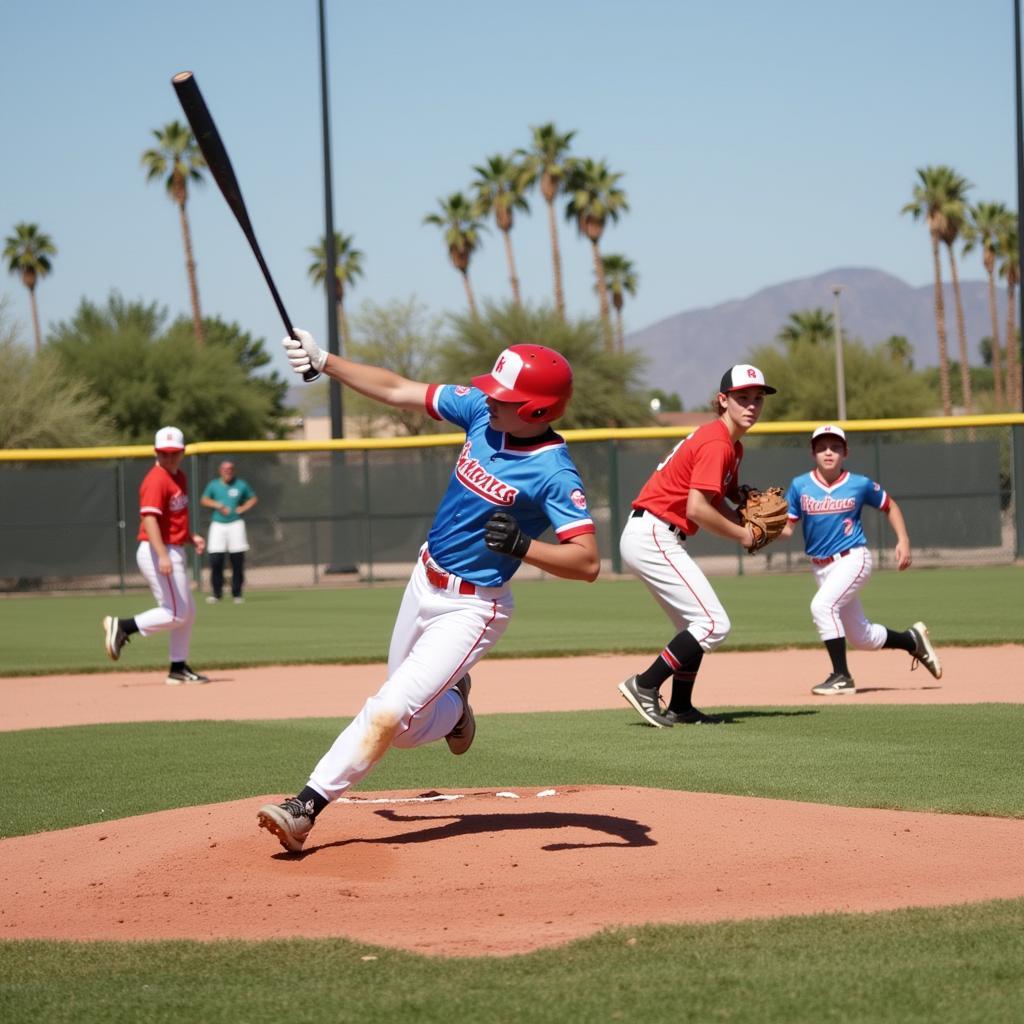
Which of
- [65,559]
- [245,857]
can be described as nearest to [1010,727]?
[245,857]

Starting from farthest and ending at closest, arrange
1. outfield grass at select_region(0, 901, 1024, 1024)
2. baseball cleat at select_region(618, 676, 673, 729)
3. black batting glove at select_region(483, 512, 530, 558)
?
baseball cleat at select_region(618, 676, 673, 729)
black batting glove at select_region(483, 512, 530, 558)
outfield grass at select_region(0, 901, 1024, 1024)

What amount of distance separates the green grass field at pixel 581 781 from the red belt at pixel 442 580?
119 centimetres

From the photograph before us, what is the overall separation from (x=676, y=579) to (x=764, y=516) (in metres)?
0.70

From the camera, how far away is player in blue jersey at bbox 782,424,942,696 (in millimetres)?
10586

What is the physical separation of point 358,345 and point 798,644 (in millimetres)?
50571

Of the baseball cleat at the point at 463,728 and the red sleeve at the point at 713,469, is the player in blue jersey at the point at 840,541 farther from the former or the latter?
the baseball cleat at the point at 463,728

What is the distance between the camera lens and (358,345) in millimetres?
63469

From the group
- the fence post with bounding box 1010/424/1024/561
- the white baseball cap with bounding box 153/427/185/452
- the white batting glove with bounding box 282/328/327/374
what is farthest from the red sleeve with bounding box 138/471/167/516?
the fence post with bounding box 1010/424/1024/561

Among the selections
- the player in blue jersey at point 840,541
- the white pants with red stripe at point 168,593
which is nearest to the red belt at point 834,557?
the player in blue jersey at point 840,541

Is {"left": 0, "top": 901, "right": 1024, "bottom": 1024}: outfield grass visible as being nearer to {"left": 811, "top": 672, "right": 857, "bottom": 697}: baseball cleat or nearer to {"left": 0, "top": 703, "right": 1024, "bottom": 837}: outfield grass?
{"left": 0, "top": 703, "right": 1024, "bottom": 837}: outfield grass

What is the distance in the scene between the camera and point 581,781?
732 cm

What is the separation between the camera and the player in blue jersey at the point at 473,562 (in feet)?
17.5

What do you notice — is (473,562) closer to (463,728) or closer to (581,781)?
(463,728)

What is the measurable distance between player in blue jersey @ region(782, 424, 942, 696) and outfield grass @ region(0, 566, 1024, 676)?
11.5 ft
